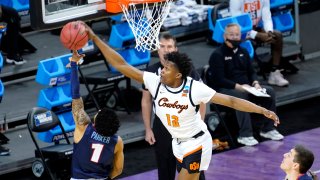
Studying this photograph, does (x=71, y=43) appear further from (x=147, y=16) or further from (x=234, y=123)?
(x=234, y=123)

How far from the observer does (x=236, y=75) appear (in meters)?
12.3

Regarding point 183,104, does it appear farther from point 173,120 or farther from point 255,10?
point 255,10

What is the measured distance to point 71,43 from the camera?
28.0 feet

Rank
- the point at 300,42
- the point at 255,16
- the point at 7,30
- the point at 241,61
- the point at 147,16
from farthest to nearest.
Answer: the point at 300,42 < the point at 255,16 < the point at 7,30 < the point at 241,61 < the point at 147,16

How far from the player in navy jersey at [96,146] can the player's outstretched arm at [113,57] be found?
0.41 m

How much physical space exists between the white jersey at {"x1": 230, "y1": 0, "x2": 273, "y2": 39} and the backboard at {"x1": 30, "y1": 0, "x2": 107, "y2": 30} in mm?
4321

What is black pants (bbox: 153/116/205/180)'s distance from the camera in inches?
380

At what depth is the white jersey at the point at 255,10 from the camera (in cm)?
1398

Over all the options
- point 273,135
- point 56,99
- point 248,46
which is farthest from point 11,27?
point 273,135

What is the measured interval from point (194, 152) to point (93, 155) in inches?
37.2

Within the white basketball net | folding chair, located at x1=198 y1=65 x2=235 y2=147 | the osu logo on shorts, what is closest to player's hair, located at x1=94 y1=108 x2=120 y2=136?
the osu logo on shorts

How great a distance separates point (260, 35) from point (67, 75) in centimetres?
323

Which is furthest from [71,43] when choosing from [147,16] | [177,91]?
[147,16]

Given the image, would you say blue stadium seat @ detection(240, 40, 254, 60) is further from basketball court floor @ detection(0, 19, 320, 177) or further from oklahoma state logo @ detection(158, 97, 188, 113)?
oklahoma state logo @ detection(158, 97, 188, 113)
